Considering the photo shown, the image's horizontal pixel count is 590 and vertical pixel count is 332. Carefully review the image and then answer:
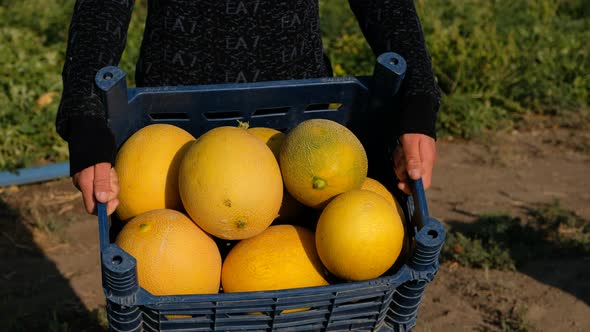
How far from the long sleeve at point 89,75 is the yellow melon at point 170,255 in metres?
0.19

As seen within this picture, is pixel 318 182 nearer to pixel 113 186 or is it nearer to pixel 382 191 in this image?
pixel 382 191

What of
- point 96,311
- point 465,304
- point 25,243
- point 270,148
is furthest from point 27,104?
point 270,148

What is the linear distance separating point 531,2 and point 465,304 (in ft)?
12.9

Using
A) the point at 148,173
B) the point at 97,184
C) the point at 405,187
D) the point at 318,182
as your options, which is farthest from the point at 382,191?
the point at 97,184

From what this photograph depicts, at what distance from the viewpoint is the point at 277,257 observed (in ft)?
5.41

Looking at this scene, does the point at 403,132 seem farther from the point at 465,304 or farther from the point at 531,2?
the point at 531,2

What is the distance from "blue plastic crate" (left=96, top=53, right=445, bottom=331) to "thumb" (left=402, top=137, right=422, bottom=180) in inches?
1.1

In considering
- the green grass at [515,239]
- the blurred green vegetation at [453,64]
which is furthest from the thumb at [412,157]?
the blurred green vegetation at [453,64]


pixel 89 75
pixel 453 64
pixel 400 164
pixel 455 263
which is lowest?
pixel 455 263

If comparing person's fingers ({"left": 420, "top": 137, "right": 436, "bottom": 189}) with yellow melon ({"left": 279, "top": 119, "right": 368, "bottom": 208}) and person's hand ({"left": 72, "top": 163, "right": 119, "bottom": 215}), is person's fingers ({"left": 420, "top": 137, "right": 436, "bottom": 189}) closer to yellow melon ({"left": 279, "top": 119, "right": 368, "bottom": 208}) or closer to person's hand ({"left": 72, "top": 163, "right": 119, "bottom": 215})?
yellow melon ({"left": 279, "top": 119, "right": 368, "bottom": 208})

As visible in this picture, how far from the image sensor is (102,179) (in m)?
1.69

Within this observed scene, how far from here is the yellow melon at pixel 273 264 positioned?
1.62 metres

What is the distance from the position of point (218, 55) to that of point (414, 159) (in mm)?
728

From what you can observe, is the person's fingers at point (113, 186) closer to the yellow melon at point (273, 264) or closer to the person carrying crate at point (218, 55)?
the person carrying crate at point (218, 55)
